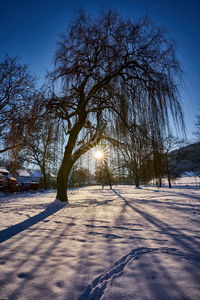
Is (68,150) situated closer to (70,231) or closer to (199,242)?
(70,231)

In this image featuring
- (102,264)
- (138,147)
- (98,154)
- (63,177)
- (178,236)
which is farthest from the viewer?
(63,177)

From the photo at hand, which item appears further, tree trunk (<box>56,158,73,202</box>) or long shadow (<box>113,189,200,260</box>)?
tree trunk (<box>56,158,73,202</box>)

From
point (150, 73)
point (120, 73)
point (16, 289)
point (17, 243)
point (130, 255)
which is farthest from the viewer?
point (120, 73)

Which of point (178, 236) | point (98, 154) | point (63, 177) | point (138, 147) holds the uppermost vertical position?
point (98, 154)

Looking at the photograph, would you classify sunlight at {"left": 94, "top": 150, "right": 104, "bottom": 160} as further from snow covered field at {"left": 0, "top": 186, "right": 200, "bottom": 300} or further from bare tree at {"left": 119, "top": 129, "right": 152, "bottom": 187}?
snow covered field at {"left": 0, "top": 186, "right": 200, "bottom": 300}

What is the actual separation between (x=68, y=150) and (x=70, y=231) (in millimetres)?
3582

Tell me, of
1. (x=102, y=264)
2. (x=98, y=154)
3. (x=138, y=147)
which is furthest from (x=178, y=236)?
(x=98, y=154)

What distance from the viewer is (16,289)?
1.09m

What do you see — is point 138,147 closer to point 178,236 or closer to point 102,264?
point 178,236

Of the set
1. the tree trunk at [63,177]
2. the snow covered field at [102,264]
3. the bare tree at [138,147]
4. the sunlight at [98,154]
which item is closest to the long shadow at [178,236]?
the snow covered field at [102,264]

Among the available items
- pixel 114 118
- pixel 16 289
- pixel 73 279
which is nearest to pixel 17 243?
pixel 16 289

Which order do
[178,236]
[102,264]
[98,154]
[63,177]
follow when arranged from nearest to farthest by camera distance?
[102,264] → [178,236] → [98,154] → [63,177]

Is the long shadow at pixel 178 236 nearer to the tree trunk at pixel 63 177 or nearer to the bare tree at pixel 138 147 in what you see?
the bare tree at pixel 138 147

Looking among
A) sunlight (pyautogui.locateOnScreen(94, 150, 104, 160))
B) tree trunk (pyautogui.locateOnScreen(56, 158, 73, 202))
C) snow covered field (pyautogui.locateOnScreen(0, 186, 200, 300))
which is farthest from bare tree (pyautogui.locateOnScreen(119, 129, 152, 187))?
tree trunk (pyautogui.locateOnScreen(56, 158, 73, 202))
